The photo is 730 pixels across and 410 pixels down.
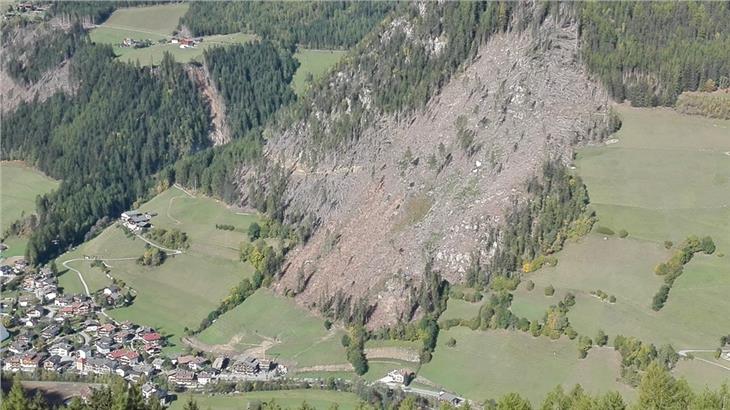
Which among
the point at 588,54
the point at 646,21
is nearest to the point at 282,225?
Answer: the point at 588,54

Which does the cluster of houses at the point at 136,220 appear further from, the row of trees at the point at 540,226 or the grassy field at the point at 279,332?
the row of trees at the point at 540,226

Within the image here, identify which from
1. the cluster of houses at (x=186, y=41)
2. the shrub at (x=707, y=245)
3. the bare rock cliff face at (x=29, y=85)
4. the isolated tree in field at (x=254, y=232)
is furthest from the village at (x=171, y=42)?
the shrub at (x=707, y=245)

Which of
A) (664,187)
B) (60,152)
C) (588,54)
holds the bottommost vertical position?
(60,152)

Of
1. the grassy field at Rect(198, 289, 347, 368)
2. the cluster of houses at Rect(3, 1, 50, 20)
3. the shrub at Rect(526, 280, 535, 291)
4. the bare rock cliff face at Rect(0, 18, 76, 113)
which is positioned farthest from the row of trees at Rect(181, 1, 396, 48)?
the shrub at Rect(526, 280, 535, 291)

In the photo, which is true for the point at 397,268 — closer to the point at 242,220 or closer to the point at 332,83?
A: the point at 242,220

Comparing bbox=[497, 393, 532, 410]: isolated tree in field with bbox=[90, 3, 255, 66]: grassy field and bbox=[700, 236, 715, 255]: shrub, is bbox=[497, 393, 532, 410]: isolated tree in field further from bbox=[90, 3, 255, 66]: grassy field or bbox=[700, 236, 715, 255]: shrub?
bbox=[90, 3, 255, 66]: grassy field

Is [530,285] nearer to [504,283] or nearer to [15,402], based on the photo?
[504,283]

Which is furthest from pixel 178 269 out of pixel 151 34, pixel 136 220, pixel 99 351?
pixel 151 34
